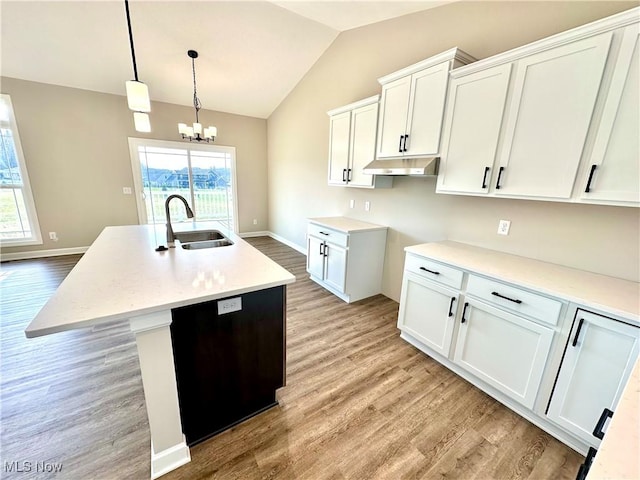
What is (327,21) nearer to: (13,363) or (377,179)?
(377,179)

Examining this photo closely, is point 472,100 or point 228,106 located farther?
point 228,106

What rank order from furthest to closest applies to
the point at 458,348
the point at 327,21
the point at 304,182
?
the point at 304,182 < the point at 327,21 < the point at 458,348

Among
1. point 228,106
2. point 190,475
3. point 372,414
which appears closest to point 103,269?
point 190,475

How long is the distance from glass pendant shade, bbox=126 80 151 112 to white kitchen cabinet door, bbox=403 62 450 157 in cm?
218

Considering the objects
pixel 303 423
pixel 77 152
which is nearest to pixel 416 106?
pixel 303 423

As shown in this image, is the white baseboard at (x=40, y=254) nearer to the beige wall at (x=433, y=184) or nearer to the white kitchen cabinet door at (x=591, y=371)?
the beige wall at (x=433, y=184)

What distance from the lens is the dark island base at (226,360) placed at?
A: 127cm

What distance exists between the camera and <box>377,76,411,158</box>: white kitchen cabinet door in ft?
7.99

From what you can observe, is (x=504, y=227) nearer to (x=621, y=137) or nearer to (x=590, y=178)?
(x=590, y=178)

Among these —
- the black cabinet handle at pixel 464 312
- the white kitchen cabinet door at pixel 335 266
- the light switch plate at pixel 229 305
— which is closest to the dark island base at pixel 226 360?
the light switch plate at pixel 229 305

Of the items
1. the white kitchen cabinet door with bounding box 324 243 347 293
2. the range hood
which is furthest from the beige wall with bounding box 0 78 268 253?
the range hood

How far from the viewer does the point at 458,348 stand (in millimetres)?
1943

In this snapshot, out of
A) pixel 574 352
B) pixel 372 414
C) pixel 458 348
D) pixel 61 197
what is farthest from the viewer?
pixel 61 197

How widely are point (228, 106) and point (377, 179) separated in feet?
13.0
